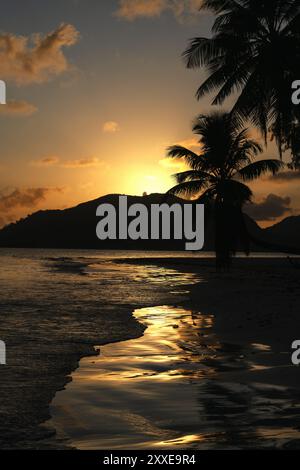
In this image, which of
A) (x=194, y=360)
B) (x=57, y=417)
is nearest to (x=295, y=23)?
(x=194, y=360)

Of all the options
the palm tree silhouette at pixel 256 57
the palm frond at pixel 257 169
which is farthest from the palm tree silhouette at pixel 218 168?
the palm tree silhouette at pixel 256 57

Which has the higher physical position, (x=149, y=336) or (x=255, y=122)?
(x=255, y=122)

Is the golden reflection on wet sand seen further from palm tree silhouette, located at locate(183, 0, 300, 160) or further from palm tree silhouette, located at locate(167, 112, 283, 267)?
palm tree silhouette, located at locate(167, 112, 283, 267)

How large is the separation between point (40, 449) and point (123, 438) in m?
0.70

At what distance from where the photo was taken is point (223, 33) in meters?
19.6

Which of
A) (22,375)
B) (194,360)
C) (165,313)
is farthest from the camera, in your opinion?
(165,313)

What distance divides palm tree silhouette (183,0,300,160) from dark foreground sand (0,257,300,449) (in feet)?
21.2

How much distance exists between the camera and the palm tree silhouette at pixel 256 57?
18109 mm

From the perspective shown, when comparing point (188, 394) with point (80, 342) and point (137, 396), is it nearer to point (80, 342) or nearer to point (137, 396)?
point (137, 396)

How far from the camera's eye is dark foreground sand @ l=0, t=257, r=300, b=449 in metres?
5.45

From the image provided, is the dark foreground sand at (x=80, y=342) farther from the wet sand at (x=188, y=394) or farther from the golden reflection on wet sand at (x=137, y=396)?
the golden reflection on wet sand at (x=137, y=396)

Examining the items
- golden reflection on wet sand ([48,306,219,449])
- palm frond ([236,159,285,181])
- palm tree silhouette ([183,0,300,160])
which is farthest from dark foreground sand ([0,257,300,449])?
palm frond ([236,159,285,181])

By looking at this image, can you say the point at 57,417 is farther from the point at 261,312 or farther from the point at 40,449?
the point at 261,312

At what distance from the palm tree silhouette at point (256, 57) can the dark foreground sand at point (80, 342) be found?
21.2 ft
